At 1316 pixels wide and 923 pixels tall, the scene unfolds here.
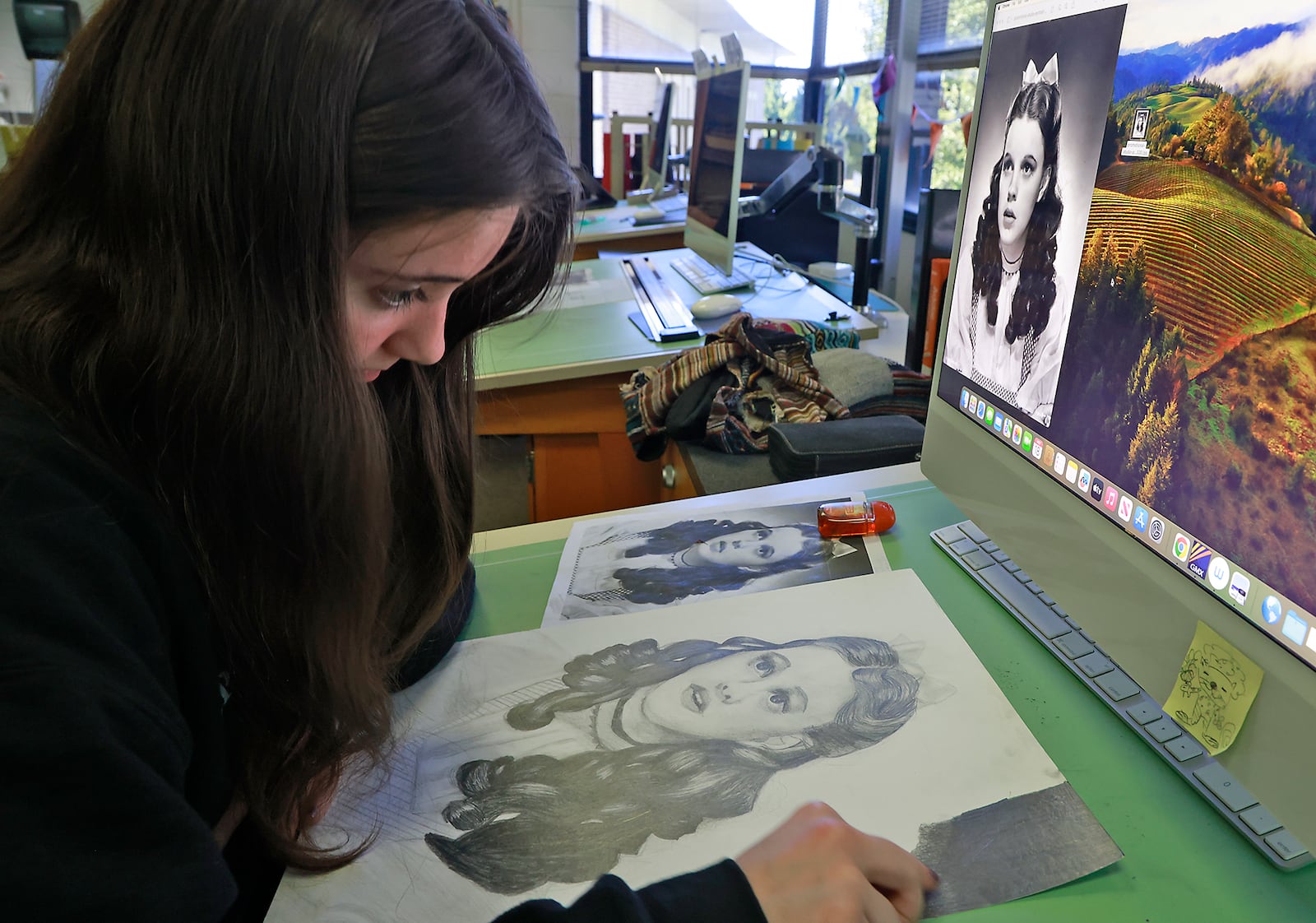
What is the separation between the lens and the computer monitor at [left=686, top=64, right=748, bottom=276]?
6.24ft

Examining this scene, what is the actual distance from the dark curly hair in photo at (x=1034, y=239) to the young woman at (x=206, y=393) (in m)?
0.33

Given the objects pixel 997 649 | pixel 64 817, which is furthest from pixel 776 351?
pixel 64 817

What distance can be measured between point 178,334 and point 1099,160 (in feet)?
1.65

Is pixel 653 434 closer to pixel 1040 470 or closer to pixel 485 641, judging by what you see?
pixel 485 641

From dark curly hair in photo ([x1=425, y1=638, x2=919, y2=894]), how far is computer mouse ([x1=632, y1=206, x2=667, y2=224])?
8.51 ft

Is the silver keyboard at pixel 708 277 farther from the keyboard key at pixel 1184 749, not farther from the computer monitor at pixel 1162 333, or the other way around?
the keyboard key at pixel 1184 749

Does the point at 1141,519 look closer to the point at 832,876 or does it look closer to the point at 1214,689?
the point at 1214,689

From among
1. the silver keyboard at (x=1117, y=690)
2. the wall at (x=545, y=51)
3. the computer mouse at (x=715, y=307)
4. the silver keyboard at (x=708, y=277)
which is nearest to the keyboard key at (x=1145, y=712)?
the silver keyboard at (x=1117, y=690)

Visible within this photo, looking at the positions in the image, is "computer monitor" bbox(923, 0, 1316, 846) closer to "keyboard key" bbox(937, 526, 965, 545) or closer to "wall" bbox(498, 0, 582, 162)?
"keyboard key" bbox(937, 526, 965, 545)

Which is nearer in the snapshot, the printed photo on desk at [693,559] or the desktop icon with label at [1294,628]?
the desktop icon with label at [1294,628]

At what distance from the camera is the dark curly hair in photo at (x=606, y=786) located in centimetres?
47

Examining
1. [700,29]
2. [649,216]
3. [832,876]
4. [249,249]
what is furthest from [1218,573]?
[700,29]

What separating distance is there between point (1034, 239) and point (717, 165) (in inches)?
63.9

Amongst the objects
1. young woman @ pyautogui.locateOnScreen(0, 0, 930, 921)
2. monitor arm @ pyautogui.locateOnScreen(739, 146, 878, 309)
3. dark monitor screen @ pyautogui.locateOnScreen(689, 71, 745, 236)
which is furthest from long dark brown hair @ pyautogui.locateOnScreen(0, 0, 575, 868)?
dark monitor screen @ pyautogui.locateOnScreen(689, 71, 745, 236)
